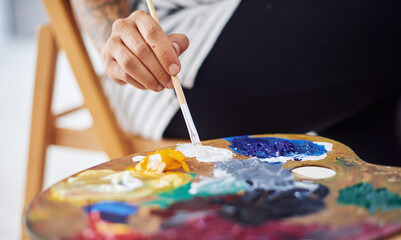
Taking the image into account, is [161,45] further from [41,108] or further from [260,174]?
[41,108]

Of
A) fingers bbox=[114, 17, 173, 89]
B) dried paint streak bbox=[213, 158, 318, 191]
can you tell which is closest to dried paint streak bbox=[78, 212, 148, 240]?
dried paint streak bbox=[213, 158, 318, 191]

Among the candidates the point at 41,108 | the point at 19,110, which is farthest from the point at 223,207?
the point at 19,110

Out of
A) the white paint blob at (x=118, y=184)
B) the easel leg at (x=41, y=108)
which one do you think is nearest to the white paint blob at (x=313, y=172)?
the white paint blob at (x=118, y=184)

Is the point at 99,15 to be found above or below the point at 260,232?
above

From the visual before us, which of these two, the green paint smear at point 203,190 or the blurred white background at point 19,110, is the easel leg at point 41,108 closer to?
the blurred white background at point 19,110

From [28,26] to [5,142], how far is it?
9.15 feet

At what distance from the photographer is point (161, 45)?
50 cm

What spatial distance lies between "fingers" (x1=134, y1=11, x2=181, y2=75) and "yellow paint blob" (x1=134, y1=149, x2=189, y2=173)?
0.10 m

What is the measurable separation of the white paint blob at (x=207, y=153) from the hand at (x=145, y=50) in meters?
0.08

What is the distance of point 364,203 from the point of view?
35cm

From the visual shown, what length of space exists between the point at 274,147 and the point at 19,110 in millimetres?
1965

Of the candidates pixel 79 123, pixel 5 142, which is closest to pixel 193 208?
pixel 5 142

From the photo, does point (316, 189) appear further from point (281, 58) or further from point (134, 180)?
point (281, 58)

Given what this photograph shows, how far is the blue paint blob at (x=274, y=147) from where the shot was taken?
1.54ft
